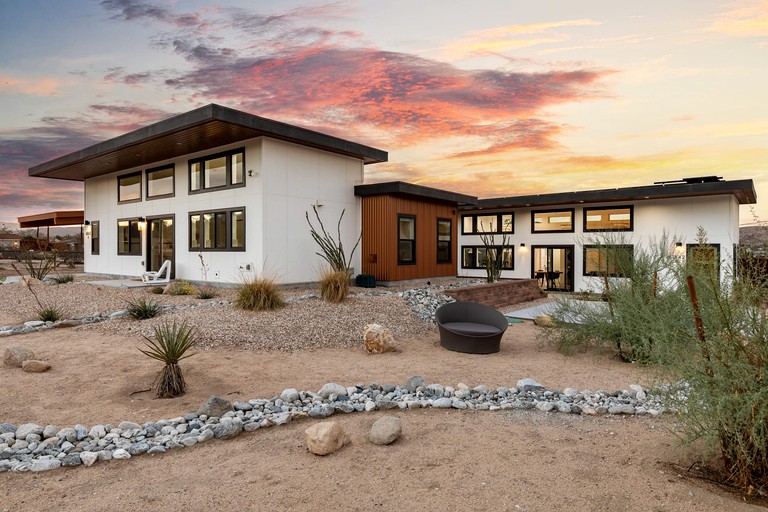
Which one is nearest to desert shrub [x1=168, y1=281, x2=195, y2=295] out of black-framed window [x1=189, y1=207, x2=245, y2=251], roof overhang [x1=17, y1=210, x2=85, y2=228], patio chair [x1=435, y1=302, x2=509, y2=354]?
black-framed window [x1=189, y1=207, x2=245, y2=251]

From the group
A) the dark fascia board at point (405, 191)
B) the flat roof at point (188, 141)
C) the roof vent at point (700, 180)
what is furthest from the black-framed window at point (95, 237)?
the roof vent at point (700, 180)

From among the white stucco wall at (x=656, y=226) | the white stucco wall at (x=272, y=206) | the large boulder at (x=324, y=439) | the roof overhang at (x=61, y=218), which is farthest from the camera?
the roof overhang at (x=61, y=218)

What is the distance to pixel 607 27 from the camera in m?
9.42

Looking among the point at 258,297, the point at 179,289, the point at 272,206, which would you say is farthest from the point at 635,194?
the point at 179,289

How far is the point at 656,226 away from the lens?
53.2ft

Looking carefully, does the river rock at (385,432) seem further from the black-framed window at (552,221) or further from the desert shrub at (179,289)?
the black-framed window at (552,221)

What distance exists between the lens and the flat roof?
10.5 m

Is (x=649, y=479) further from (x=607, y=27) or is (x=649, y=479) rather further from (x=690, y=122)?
(x=690, y=122)

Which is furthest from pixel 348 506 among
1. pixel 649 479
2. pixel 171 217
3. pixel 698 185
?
pixel 698 185

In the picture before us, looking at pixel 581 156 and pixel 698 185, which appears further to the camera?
pixel 581 156

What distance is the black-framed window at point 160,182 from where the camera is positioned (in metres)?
14.5

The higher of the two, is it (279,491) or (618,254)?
(618,254)

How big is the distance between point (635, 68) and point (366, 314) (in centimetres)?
890

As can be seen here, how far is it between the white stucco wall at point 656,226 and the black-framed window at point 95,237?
17.6 m
